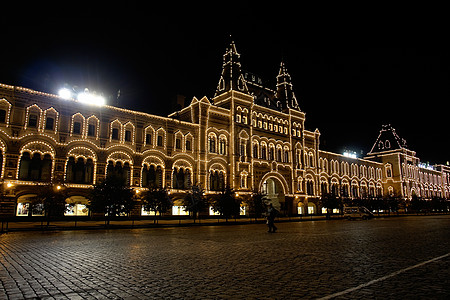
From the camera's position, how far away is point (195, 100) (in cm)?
4894

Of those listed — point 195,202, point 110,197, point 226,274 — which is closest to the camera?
point 226,274

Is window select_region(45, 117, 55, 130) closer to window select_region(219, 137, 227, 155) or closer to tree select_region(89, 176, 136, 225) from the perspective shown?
tree select_region(89, 176, 136, 225)

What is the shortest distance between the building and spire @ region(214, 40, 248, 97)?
0.18m

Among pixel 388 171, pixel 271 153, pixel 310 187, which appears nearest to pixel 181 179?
pixel 271 153

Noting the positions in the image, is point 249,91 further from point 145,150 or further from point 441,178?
point 441,178

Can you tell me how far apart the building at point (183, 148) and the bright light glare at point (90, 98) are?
23.4 inches

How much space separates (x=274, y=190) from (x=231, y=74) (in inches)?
860

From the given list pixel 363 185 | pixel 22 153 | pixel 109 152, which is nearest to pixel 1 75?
pixel 22 153

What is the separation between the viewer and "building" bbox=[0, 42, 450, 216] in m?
34.5

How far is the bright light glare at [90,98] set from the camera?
38.9 metres

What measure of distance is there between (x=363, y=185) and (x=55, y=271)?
267 feet

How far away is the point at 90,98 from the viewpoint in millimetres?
39719

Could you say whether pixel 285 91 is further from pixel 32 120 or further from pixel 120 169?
pixel 32 120

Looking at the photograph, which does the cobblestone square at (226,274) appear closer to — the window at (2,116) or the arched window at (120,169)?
the window at (2,116)
